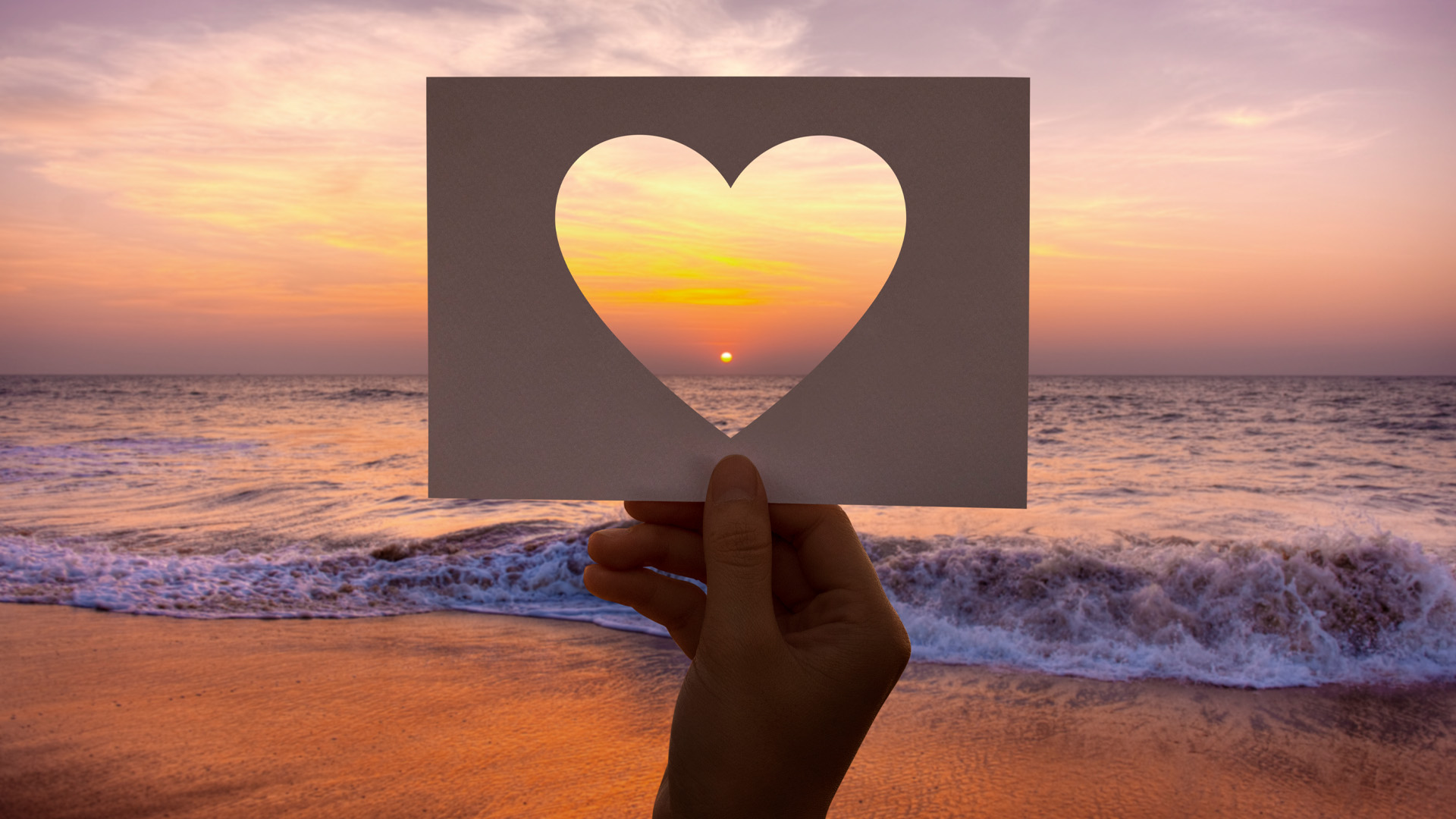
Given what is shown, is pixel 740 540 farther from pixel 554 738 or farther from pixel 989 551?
pixel 989 551

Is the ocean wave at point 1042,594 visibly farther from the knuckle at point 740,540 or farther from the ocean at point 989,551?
the knuckle at point 740,540

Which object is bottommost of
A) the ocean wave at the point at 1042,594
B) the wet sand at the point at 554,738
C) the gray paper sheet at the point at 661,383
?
the wet sand at the point at 554,738

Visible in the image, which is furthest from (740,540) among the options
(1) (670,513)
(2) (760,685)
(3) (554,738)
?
(3) (554,738)

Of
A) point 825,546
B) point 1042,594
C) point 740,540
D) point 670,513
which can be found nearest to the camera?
point 740,540

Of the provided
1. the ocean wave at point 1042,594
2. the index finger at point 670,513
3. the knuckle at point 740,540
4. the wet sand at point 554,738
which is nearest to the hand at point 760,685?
the knuckle at point 740,540

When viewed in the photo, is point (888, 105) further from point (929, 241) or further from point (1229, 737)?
point (1229, 737)

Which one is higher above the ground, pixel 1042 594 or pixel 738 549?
pixel 738 549

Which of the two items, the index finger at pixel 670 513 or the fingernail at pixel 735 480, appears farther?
the index finger at pixel 670 513

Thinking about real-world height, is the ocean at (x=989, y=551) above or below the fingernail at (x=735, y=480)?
below
